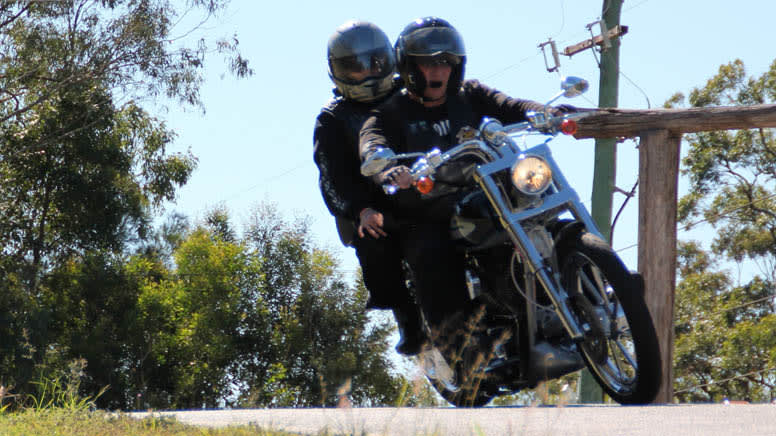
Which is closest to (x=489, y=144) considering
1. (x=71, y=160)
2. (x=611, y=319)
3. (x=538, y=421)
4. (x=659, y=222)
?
(x=611, y=319)

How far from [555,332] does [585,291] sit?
24 cm

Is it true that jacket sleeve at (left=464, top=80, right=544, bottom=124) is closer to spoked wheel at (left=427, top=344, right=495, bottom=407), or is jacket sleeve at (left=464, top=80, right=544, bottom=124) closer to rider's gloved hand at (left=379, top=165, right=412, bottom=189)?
rider's gloved hand at (left=379, top=165, right=412, bottom=189)

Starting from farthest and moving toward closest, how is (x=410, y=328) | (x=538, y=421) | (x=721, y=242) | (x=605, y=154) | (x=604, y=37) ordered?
(x=721, y=242) < (x=604, y=37) < (x=605, y=154) < (x=410, y=328) < (x=538, y=421)

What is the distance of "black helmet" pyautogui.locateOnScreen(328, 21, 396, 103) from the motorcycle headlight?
4.55 feet

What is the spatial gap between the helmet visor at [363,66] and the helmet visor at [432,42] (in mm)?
521

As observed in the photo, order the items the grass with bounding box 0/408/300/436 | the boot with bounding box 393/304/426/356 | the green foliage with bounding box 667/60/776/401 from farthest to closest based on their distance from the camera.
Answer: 1. the green foliage with bounding box 667/60/776/401
2. the boot with bounding box 393/304/426/356
3. the grass with bounding box 0/408/300/436

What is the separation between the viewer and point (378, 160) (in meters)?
4.55

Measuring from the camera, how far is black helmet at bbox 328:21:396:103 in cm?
581

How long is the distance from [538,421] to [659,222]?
10.4 ft

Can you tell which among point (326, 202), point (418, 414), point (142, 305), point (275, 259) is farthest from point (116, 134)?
point (418, 414)

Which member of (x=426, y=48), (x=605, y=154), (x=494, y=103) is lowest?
(x=494, y=103)

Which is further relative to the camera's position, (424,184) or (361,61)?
(361,61)

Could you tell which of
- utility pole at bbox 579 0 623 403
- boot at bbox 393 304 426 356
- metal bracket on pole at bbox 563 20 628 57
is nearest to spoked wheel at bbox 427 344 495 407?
boot at bbox 393 304 426 356

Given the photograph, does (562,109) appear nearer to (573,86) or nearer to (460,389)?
(573,86)
